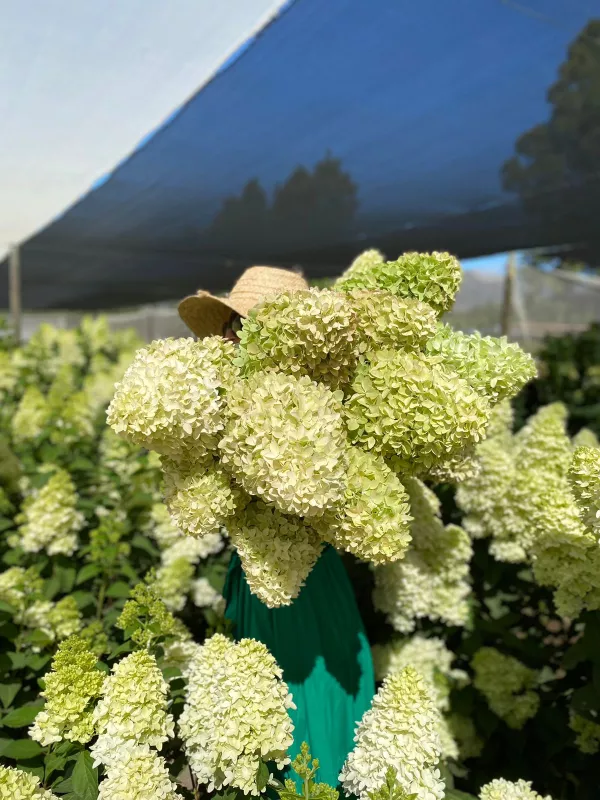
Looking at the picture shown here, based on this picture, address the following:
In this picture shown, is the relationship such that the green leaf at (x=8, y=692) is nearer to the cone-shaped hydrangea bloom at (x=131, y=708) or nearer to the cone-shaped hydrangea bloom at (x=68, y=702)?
the cone-shaped hydrangea bloom at (x=68, y=702)

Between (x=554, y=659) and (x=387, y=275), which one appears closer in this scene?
(x=387, y=275)

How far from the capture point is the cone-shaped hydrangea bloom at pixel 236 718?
91cm

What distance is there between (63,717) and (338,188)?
3906 millimetres

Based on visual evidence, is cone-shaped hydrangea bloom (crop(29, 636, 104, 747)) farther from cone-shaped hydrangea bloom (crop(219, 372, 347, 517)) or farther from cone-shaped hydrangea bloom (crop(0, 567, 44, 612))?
cone-shaped hydrangea bloom (crop(0, 567, 44, 612))

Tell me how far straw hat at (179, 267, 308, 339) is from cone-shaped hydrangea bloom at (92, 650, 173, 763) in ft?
2.19

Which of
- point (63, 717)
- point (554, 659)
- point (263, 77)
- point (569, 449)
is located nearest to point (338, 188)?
point (263, 77)

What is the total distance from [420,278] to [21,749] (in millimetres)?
1138

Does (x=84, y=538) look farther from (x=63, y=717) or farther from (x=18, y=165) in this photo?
(x=18, y=165)

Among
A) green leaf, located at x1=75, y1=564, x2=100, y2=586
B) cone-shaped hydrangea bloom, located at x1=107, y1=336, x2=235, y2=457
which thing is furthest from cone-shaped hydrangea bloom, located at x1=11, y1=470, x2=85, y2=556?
cone-shaped hydrangea bloom, located at x1=107, y1=336, x2=235, y2=457

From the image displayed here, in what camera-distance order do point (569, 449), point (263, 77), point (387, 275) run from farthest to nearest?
point (263, 77)
point (569, 449)
point (387, 275)

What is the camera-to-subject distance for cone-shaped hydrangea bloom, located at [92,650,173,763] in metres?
0.92

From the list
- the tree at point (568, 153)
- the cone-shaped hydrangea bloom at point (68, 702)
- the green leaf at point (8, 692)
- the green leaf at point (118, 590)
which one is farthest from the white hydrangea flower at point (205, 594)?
the tree at point (568, 153)

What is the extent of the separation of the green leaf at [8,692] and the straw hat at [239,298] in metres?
0.96

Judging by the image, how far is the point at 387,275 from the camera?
1.08 meters
